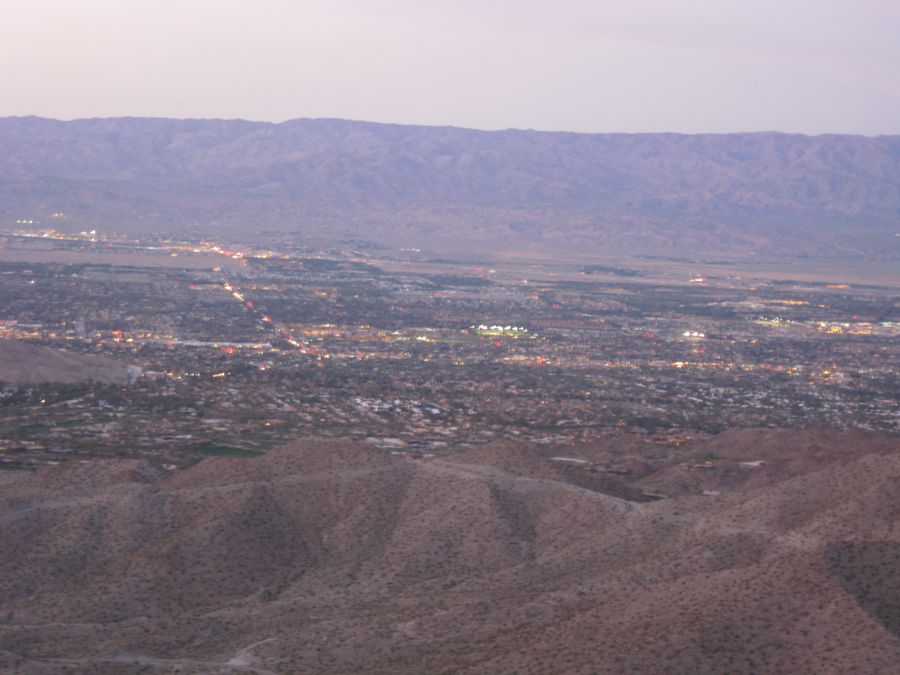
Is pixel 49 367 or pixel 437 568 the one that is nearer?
pixel 437 568

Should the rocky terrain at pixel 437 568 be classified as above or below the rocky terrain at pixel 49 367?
above

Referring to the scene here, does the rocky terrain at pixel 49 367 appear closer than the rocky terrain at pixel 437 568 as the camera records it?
No

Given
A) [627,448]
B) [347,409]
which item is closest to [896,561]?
[627,448]

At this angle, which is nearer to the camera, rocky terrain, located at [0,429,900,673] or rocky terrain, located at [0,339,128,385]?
rocky terrain, located at [0,429,900,673]

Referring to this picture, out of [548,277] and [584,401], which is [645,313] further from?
[584,401]
